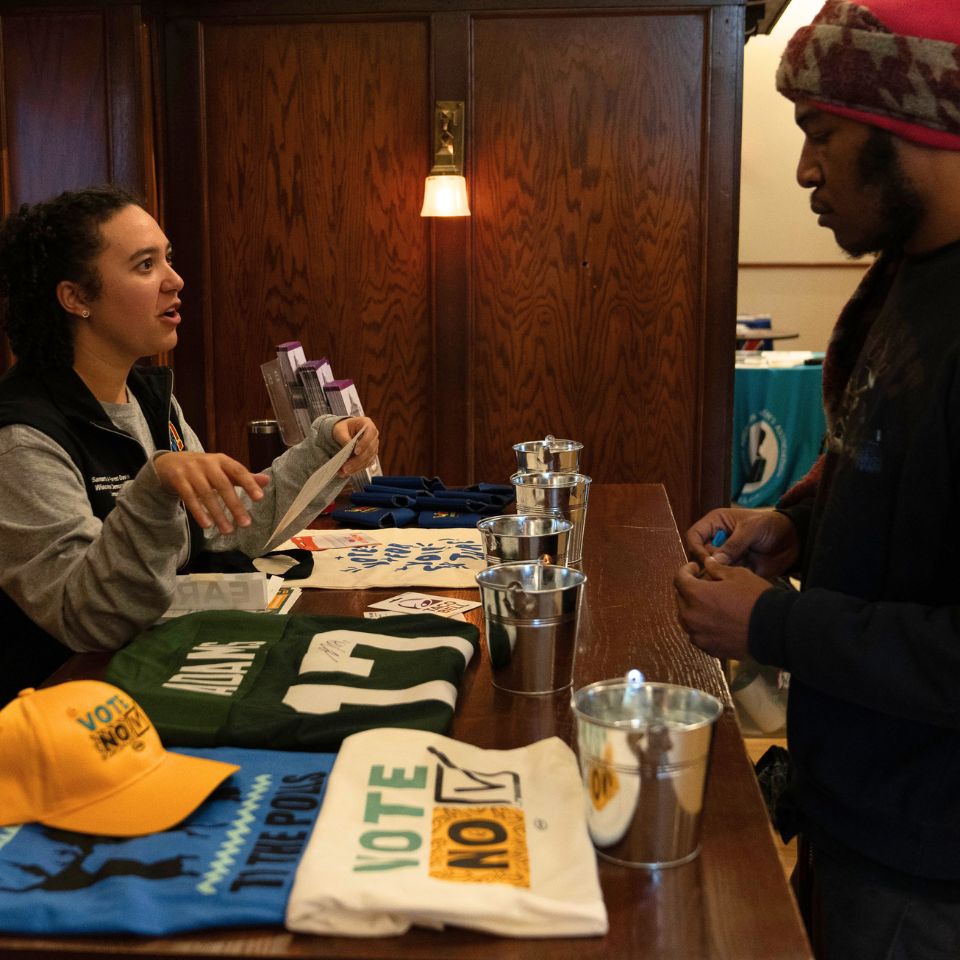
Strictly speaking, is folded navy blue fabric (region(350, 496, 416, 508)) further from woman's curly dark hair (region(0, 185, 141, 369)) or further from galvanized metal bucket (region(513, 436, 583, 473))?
woman's curly dark hair (region(0, 185, 141, 369))

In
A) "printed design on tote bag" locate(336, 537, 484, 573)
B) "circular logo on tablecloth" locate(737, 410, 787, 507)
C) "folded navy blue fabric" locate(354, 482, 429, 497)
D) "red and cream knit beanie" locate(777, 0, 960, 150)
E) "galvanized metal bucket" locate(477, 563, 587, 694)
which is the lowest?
"circular logo on tablecloth" locate(737, 410, 787, 507)

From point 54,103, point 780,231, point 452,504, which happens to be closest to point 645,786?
point 452,504

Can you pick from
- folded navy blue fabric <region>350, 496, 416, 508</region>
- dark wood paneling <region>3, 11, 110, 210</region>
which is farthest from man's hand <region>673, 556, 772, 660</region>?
dark wood paneling <region>3, 11, 110, 210</region>

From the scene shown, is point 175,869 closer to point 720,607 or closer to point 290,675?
point 290,675

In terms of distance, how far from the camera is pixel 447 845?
93 cm

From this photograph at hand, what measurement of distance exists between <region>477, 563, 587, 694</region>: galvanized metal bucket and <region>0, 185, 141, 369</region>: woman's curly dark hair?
1058mm

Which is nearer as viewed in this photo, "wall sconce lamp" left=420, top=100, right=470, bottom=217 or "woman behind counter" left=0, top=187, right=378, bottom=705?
"woman behind counter" left=0, top=187, right=378, bottom=705

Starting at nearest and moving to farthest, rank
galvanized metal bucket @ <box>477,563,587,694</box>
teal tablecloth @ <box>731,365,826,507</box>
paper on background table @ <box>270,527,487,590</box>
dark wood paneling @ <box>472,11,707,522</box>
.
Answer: galvanized metal bucket @ <box>477,563,587,694</box> < paper on background table @ <box>270,527,487,590</box> < dark wood paneling @ <box>472,11,707,522</box> < teal tablecloth @ <box>731,365,826,507</box>

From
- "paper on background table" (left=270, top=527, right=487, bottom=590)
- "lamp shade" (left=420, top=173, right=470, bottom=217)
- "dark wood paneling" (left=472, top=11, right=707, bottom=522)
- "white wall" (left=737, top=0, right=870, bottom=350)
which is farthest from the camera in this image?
"white wall" (left=737, top=0, right=870, bottom=350)

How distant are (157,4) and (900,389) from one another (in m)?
3.64

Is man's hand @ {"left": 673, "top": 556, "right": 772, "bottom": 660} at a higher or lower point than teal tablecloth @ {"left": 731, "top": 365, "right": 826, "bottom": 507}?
higher

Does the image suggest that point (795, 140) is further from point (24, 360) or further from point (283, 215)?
point (24, 360)

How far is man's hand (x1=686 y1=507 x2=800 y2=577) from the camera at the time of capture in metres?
1.56

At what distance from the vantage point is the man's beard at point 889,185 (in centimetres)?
117
